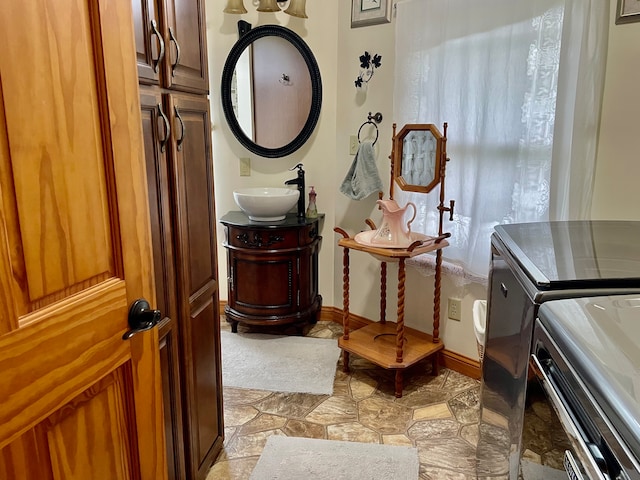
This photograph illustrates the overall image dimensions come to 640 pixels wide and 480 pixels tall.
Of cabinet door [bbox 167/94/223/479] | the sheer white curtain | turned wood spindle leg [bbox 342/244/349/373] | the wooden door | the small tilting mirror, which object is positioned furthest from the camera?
turned wood spindle leg [bbox 342/244/349/373]

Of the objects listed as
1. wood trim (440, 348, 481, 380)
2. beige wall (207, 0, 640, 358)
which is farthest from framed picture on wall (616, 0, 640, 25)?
wood trim (440, 348, 481, 380)

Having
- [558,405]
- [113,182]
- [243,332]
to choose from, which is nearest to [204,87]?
[113,182]

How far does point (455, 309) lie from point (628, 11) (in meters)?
1.50

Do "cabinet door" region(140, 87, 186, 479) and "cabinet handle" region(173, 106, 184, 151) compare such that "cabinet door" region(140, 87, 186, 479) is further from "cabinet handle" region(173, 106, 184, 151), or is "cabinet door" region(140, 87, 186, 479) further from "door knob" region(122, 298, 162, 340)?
"door knob" region(122, 298, 162, 340)

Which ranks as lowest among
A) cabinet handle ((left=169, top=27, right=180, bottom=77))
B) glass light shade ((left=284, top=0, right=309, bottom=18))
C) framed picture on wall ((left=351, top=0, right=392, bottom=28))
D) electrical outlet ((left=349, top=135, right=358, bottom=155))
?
electrical outlet ((left=349, top=135, right=358, bottom=155))

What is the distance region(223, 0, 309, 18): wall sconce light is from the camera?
9.21ft

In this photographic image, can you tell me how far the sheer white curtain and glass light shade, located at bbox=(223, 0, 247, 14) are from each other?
40.3 inches

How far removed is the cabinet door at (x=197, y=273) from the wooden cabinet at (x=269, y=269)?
3.32 ft

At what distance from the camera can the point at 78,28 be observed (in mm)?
831

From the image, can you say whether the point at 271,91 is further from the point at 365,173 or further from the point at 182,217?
the point at 182,217

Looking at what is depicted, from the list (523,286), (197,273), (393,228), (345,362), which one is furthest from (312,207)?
(523,286)

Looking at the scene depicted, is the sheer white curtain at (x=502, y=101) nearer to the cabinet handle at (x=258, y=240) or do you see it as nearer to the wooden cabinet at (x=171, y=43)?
the cabinet handle at (x=258, y=240)

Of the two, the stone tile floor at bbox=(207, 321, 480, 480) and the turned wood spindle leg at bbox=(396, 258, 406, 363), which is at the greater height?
the turned wood spindle leg at bbox=(396, 258, 406, 363)

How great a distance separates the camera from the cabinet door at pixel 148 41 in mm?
1225
